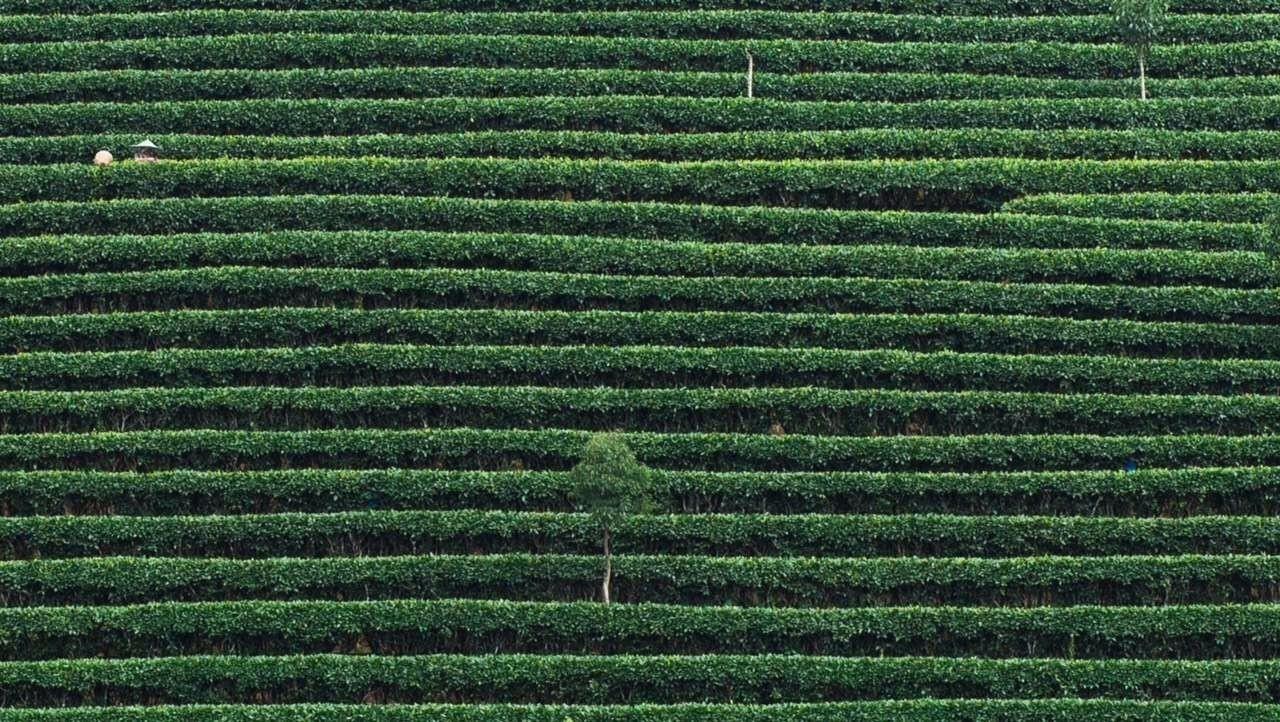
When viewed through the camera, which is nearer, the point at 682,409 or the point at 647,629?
the point at 647,629

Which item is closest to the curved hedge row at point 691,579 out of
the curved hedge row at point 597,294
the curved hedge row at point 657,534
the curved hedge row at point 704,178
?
the curved hedge row at point 657,534

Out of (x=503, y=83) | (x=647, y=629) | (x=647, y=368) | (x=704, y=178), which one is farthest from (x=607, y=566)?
(x=503, y=83)

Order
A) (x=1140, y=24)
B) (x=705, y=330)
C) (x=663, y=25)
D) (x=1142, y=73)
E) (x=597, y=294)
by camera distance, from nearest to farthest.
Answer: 1. (x=705, y=330)
2. (x=597, y=294)
3. (x=1142, y=73)
4. (x=1140, y=24)
5. (x=663, y=25)

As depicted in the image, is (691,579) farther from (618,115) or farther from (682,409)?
(618,115)

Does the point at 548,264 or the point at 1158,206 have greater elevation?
the point at 1158,206

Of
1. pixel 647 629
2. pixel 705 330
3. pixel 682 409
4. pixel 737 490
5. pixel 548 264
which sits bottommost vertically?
pixel 647 629

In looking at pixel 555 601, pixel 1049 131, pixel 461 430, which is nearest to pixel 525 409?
pixel 461 430

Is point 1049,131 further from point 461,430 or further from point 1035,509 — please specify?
point 461,430
